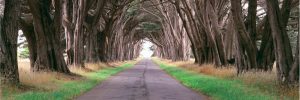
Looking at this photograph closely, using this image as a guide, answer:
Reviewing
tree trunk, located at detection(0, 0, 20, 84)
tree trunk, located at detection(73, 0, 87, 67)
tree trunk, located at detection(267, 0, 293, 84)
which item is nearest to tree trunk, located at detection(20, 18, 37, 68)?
tree trunk, located at detection(73, 0, 87, 67)

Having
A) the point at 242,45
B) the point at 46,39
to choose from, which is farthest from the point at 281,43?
the point at 46,39

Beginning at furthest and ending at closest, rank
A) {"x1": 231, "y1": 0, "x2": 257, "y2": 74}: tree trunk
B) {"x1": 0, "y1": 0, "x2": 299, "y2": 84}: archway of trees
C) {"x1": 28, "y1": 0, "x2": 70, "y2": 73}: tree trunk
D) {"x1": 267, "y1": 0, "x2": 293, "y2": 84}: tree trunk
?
{"x1": 28, "y1": 0, "x2": 70, "y2": 73}: tree trunk → {"x1": 231, "y1": 0, "x2": 257, "y2": 74}: tree trunk → {"x1": 267, "y1": 0, "x2": 293, "y2": 84}: tree trunk → {"x1": 0, "y1": 0, "x2": 299, "y2": 84}: archway of trees

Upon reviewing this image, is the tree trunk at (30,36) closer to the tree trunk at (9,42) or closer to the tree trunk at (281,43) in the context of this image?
the tree trunk at (9,42)

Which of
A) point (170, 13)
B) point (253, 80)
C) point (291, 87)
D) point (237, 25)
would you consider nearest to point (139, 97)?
point (291, 87)

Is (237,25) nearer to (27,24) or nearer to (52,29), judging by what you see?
(52,29)

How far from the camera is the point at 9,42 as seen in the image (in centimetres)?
1459

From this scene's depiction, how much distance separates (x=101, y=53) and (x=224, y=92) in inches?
1288

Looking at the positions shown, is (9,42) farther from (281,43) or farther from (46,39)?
(281,43)

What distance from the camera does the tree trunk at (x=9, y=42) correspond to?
14.3m

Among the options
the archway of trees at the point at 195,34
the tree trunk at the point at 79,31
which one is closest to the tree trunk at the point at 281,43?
the archway of trees at the point at 195,34

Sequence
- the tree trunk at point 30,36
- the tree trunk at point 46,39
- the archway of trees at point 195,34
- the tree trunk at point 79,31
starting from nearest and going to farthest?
the archway of trees at point 195,34
the tree trunk at point 46,39
the tree trunk at point 30,36
the tree trunk at point 79,31

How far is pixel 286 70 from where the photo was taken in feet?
50.3

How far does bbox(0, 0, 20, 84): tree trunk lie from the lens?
14297 mm

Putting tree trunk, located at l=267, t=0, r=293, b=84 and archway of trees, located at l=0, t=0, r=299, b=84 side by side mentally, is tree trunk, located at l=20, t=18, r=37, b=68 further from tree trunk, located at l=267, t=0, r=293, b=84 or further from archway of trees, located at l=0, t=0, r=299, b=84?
tree trunk, located at l=267, t=0, r=293, b=84
